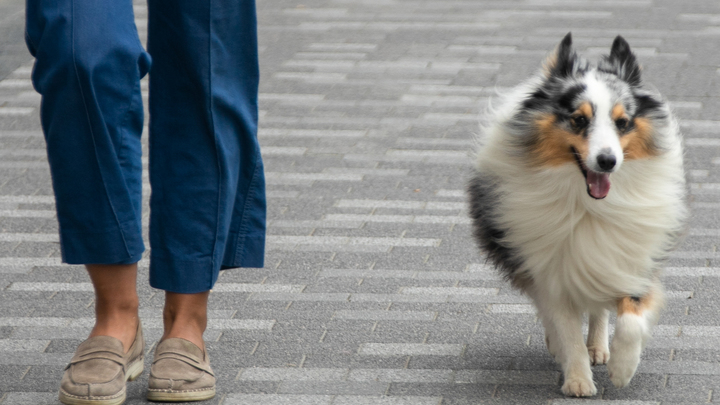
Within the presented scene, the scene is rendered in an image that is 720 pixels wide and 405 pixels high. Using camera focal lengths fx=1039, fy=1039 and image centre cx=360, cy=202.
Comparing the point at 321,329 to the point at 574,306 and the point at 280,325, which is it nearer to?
the point at 280,325

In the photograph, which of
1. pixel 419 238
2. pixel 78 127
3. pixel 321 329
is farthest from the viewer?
pixel 419 238

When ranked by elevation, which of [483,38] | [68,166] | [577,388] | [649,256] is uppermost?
[68,166]

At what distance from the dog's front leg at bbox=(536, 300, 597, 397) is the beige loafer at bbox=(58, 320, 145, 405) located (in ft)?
4.48

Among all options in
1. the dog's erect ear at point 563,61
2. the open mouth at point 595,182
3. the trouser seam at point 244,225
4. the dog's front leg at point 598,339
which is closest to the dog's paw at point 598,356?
the dog's front leg at point 598,339

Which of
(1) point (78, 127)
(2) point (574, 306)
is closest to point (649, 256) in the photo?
(2) point (574, 306)

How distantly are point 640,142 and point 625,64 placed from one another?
0.28 m

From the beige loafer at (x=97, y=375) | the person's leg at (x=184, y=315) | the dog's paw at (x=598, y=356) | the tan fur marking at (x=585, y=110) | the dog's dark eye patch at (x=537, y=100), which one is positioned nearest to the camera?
the beige loafer at (x=97, y=375)

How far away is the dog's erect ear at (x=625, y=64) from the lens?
3.43 metres

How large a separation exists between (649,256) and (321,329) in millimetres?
1174

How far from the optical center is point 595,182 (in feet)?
10.9

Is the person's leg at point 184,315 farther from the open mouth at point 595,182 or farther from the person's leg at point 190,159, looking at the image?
the open mouth at point 595,182

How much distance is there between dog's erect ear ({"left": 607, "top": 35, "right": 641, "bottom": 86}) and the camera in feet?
11.3

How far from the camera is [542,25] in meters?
8.67

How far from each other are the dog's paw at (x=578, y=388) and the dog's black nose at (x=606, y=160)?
0.66 m
